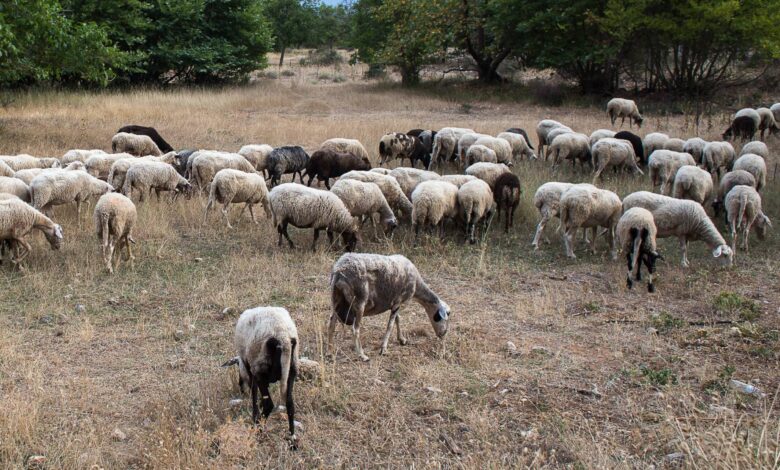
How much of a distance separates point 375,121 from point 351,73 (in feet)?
70.4

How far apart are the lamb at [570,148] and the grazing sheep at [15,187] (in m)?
10.5

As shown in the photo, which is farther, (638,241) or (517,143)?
(517,143)

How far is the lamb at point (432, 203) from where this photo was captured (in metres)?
9.97

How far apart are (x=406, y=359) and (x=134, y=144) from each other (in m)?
10.5

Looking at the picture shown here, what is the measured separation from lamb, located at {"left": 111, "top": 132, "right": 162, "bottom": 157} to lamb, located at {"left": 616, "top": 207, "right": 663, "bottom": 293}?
395 inches

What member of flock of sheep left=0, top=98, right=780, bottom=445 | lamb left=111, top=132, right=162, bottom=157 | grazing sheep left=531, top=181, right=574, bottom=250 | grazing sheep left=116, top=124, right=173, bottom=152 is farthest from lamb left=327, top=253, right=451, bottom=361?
grazing sheep left=116, top=124, right=173, bottom=152

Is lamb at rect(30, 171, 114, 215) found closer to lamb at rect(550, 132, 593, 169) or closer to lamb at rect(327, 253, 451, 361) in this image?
lamb at rect(327, 253, 451, 361)

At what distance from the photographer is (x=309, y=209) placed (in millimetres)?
9352

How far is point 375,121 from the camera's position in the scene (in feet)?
69.6

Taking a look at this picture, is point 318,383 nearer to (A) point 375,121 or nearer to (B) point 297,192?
(B) point 297,192

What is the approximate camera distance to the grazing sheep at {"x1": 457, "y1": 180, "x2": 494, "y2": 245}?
33.7 ft

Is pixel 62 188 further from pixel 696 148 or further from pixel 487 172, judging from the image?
pixel 696 148

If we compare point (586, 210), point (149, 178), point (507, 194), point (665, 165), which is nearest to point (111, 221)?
point (149, 178)

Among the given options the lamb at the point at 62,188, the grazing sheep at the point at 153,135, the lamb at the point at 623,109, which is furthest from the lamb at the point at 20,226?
the lamb at the point at 623,109
